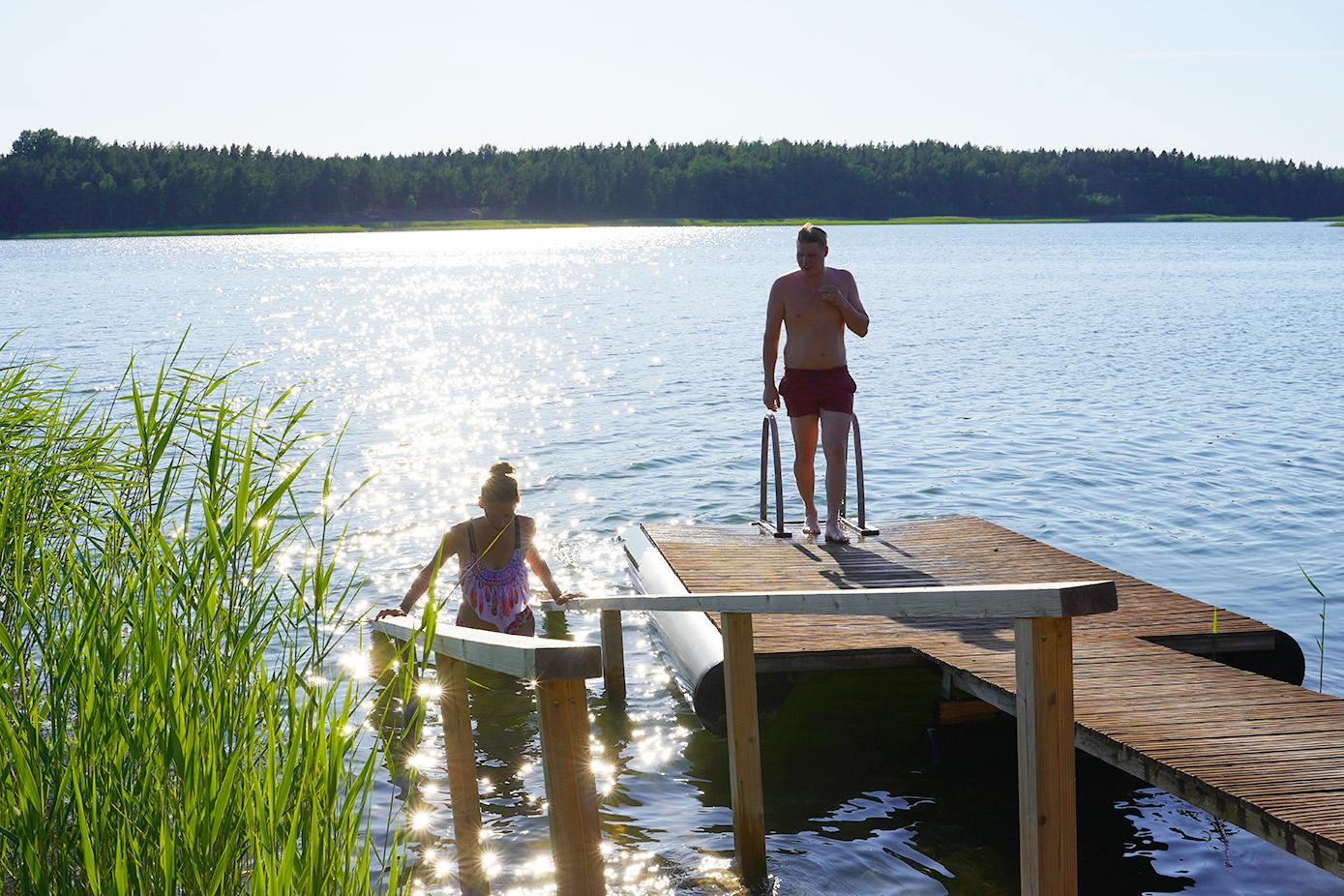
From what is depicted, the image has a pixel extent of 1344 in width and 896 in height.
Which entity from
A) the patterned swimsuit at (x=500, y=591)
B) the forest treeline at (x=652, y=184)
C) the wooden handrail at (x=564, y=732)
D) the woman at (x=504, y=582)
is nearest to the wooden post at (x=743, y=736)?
the wooden handrail at (x=564, y=732)

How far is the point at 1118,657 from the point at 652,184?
415 feet

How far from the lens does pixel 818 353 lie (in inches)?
303

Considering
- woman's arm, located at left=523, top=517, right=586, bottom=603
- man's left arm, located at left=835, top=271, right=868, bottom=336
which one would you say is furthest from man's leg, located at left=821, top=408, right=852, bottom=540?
woman's arm, located at left=523, top=517, right=586, bottom=603

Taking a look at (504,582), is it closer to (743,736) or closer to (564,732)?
(743,736)

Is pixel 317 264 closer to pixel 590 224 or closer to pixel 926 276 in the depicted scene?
pixel 926 276

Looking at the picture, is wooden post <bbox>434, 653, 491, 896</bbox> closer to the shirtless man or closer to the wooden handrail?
the wooden handrail

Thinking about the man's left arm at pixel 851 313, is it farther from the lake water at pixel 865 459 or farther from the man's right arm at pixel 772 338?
the lake water at pixel 865 459

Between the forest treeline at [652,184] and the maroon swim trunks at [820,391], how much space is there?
11442 centimetres

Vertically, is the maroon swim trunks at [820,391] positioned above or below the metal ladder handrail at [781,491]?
above

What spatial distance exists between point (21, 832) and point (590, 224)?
→ 134 meters

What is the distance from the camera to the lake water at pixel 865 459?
5.43 meters

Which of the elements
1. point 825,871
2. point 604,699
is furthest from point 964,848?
point 604,699

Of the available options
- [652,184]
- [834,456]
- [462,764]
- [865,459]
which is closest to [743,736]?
[462,764]

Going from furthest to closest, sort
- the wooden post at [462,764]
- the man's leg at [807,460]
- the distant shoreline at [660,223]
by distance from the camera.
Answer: the distant shoreline at [660,223] < the man's leg at [807,460] < the wooden post at [462,764]
